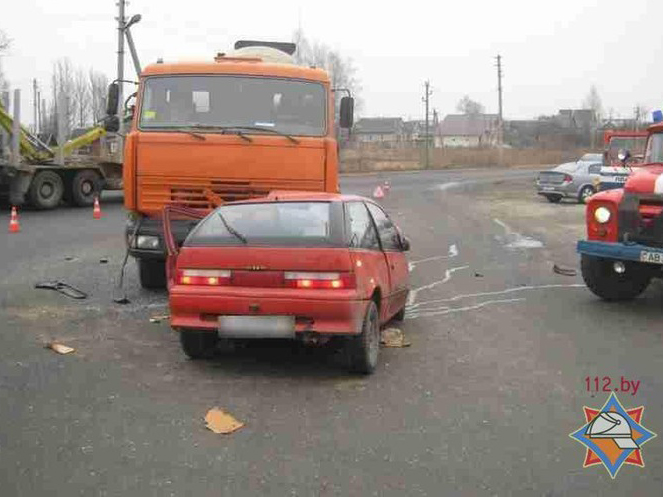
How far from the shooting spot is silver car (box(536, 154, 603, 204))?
28.5 metres

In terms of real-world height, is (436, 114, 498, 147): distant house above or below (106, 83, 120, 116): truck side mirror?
above

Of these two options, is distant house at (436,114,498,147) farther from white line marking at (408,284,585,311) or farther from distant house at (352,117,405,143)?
white line marking at (408,284,585,311)

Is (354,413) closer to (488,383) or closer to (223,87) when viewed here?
(488,383)

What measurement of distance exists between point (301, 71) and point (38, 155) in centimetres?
1542

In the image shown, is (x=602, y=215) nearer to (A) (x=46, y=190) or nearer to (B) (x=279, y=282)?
(B) (x=279, y=282)

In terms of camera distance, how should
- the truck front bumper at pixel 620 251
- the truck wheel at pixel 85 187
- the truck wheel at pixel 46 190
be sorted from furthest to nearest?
the truck wheel at pixel 85 187 < the truck wheel at pixel 46 190 < the truck front bumper at pixel 620 251

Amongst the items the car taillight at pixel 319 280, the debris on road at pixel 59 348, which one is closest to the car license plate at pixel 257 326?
the car taillight at pixel 319 280

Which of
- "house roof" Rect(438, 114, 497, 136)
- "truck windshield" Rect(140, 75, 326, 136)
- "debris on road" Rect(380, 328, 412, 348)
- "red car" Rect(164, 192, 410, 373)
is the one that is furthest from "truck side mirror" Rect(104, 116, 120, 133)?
"house roof" Rect(438, 114, 497, 136)

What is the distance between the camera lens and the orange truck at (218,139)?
8906mm

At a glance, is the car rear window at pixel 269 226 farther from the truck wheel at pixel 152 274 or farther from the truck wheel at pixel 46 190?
the truck wheel at pixel 46 190

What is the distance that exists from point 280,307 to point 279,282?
198 millimetres

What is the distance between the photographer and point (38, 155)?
22.7 meters

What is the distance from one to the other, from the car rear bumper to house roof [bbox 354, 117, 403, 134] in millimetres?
125949

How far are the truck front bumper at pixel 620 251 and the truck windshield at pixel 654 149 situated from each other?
1882 millimetres
